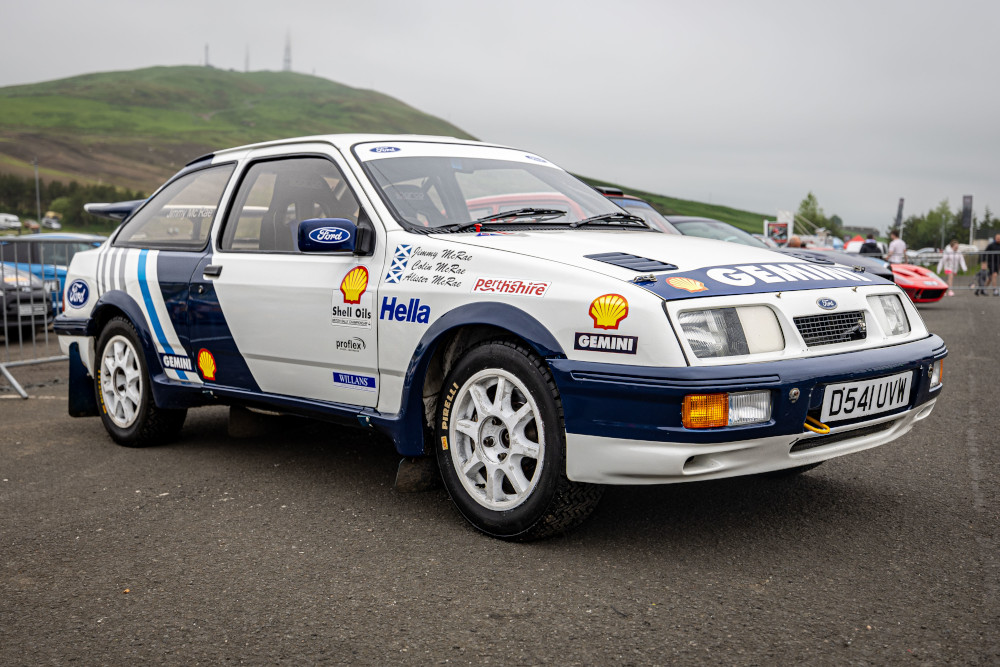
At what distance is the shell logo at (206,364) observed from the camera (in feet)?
15.8

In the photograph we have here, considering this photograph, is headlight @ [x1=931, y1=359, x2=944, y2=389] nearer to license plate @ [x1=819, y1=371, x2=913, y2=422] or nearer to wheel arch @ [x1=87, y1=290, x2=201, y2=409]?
license plate @ [x1=819, y1=371, x2=913, y2=422]

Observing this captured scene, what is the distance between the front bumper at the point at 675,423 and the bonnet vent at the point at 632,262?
438mm

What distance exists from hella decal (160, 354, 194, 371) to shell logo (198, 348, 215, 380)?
9 centimetres

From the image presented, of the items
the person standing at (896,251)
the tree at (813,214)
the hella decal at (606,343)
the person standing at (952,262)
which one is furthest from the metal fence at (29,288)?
the tree at (813,214)

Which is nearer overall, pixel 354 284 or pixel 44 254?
pixel 354 284

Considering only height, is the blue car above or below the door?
below

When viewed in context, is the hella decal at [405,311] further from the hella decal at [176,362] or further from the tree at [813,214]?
the tree at [813,214]

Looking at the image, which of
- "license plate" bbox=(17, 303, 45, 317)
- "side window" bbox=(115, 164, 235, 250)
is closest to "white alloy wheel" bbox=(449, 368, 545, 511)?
"side window" bbox=(115, 164, 235, 250)

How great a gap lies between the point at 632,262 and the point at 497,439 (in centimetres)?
86

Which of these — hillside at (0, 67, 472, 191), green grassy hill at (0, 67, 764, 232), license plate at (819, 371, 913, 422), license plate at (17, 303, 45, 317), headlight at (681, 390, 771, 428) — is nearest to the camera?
headlight at (681, 390, 771, 428)

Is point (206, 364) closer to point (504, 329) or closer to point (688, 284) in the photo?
point (504, 329)

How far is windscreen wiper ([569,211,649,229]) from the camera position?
4.34 metres

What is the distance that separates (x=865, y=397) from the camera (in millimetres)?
3369

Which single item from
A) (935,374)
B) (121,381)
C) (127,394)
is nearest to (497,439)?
(935,374)
